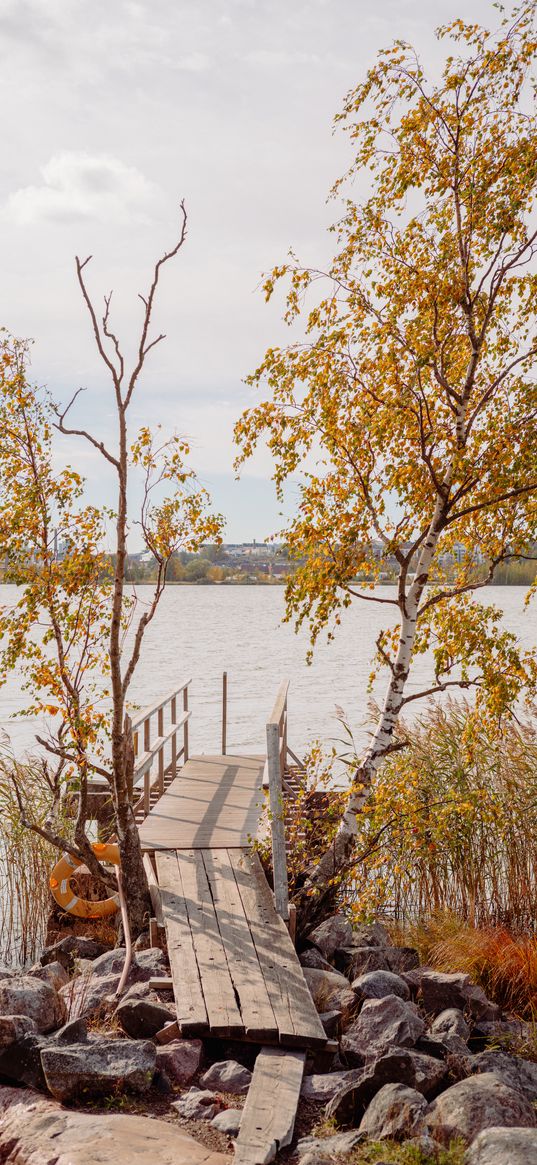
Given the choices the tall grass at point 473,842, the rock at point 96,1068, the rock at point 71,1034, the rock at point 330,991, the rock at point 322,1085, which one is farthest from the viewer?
the tall grass at point 473,842

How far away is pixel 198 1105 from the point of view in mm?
5270

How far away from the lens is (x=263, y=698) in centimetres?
3547

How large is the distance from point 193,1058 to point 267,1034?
1.51 feet

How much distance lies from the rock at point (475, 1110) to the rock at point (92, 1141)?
1.06m

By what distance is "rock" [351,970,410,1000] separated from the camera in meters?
7.00

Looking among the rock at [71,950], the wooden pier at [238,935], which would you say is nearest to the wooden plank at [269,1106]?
the wooden pier at [238,935]

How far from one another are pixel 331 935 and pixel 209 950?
5.58 feet

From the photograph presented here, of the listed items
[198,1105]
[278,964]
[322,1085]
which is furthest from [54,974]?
[322,1085]

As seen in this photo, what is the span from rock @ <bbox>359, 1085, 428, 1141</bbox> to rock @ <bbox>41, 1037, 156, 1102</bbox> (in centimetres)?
125

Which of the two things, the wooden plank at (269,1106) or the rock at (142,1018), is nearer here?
the wooden plank at (269,1106)

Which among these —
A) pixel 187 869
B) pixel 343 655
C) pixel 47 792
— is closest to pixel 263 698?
pixel 343 655

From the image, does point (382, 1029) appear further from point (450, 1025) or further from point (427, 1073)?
point (427, 1073)

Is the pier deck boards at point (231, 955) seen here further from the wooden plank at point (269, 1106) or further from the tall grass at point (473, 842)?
the tall grass at point (473, 842)

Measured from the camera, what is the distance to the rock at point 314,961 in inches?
304
